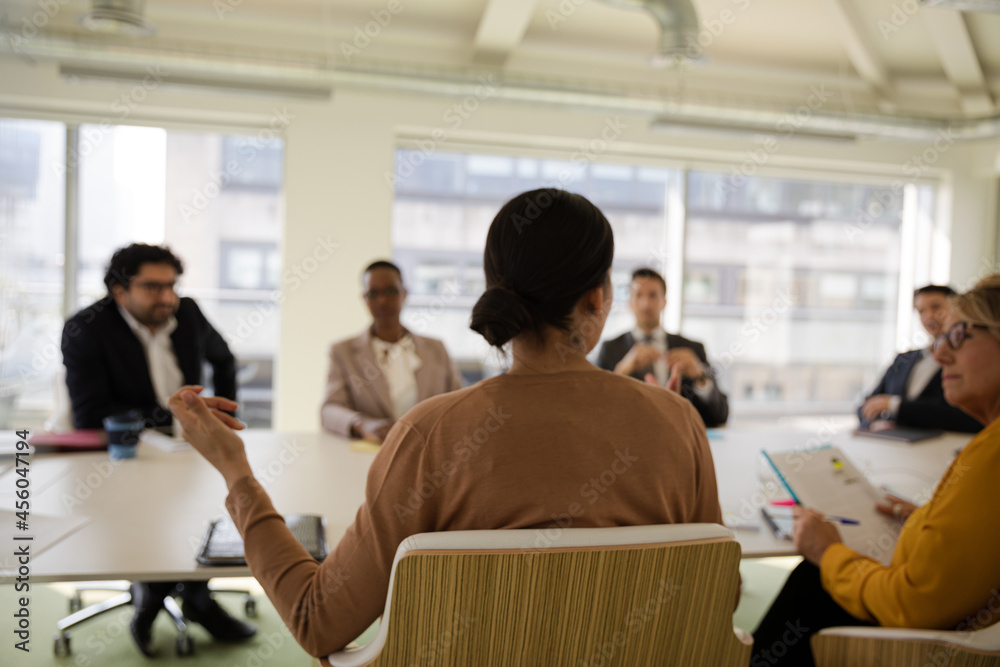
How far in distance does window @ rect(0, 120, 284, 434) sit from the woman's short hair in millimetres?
4941

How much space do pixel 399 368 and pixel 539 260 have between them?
2.61 meters

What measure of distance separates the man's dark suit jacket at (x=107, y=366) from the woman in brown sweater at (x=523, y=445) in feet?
7.16

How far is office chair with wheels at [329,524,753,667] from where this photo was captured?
117 cm

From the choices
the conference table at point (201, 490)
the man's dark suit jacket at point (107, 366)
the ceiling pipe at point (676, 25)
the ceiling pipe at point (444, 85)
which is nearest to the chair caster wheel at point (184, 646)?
the conference table at point (201, 490)

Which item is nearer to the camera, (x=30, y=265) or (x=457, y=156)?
(x=30, y=265)

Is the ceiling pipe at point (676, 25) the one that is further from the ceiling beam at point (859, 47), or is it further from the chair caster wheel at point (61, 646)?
the chair caster wheel at point (61, 646)

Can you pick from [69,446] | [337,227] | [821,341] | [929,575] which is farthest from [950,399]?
[821,341]

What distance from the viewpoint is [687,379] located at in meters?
3.93

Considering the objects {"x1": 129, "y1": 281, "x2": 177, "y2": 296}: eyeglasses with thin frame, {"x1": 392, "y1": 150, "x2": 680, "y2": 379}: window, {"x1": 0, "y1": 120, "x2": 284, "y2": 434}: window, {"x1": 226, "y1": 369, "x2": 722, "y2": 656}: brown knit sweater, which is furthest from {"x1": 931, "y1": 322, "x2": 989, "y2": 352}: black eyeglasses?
{"x1": 0, "y1": 120, "x2": 284, "y2": 434}: window

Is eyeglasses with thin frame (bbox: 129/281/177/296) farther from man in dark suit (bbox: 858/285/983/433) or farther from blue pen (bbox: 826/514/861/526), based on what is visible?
man in dark suit (bbox: 858/285/983/433)

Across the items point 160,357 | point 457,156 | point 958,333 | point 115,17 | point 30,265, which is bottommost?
point 160,357

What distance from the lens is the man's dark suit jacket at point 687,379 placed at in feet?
12.8

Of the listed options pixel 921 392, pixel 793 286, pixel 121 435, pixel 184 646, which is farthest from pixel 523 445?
pixel 793 286

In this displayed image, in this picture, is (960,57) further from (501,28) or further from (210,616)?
(210,616)
